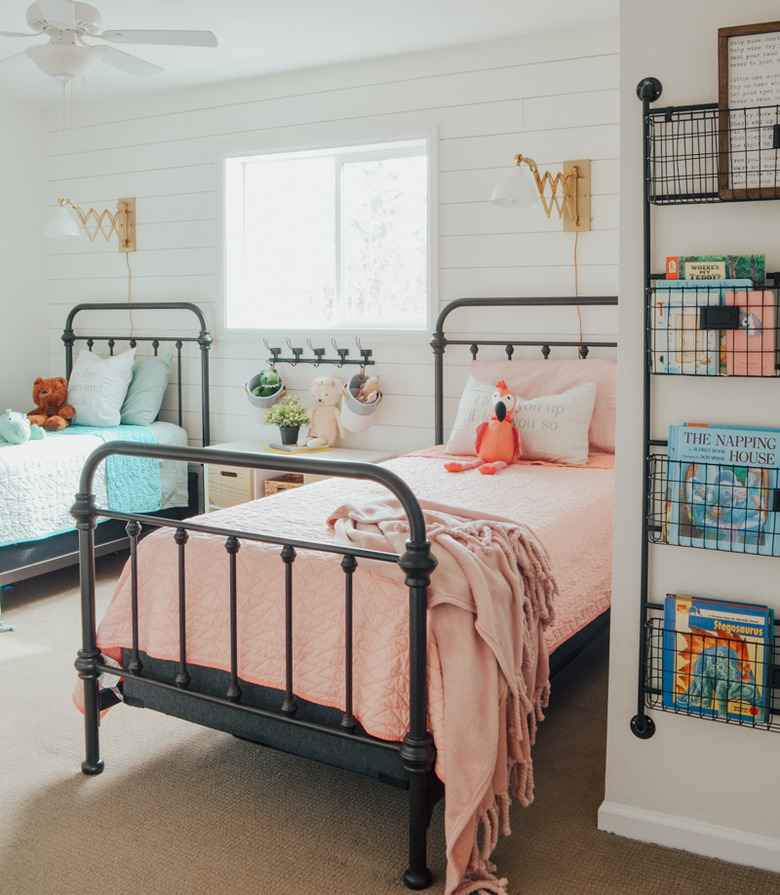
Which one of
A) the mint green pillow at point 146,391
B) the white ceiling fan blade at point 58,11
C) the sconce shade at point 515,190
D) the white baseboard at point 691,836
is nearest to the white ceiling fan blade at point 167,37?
the white ceiling fan blade at point 58,11

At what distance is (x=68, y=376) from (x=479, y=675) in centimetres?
376

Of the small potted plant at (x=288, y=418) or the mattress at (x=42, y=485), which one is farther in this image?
the small potted plant at (x=288, y=418)

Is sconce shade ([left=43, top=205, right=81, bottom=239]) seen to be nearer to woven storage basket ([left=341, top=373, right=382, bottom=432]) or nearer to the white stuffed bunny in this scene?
the white stuffed bunny

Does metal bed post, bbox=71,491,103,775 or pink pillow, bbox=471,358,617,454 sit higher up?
pink pillow, bbox=471,358,617,454

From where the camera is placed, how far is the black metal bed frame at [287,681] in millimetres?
1746

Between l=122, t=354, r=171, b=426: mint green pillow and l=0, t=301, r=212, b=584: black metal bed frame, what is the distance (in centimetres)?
11

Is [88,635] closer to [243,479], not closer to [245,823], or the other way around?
[245,823]

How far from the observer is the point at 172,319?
15.3ft

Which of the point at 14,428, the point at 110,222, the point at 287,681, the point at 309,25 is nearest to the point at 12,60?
the point at 309,25

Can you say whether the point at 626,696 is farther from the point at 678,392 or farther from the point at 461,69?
the point at 461,69

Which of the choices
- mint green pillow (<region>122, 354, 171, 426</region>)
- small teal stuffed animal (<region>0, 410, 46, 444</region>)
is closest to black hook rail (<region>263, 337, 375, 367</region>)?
mint green pillow (<region>122, 354, 171, 426</region>)

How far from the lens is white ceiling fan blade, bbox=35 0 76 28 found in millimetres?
2572

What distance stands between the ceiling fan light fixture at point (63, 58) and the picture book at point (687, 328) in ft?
6.75

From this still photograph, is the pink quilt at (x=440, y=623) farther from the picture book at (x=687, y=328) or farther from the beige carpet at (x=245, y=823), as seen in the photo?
the picture book at (x=687, y=328)
